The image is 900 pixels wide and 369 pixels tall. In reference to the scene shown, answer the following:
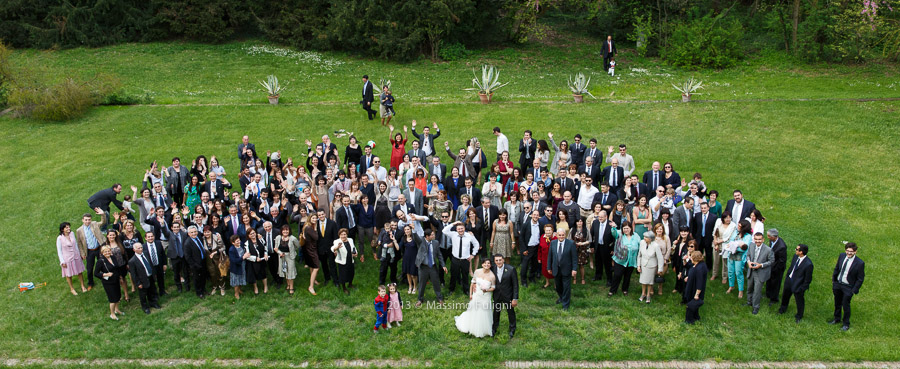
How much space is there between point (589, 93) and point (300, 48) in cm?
1460

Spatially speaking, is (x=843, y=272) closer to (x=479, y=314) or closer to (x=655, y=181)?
(x=655, y=181)

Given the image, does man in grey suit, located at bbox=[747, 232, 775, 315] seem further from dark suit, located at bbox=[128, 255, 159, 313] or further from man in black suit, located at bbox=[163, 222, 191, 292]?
dark suit, located at bbox=[128, 255, 159, 313]

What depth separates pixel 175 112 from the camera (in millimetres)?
20562

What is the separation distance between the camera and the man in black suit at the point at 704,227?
11.2 metres

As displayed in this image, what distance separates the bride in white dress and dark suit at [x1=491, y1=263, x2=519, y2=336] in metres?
0.09

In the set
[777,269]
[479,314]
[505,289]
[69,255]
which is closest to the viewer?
[505,289]

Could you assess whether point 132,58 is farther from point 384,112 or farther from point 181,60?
point 384,112

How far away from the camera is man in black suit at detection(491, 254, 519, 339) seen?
938 cm

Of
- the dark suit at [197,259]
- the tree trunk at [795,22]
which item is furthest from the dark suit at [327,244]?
the tree trunk at [795,22]

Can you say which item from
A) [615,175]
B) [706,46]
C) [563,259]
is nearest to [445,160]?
[615,175]

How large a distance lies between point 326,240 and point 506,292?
3.50 meters

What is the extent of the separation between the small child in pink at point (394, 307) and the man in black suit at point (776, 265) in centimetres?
596

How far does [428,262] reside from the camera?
10.6m

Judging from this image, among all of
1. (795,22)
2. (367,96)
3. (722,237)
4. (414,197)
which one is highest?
(795,22)
